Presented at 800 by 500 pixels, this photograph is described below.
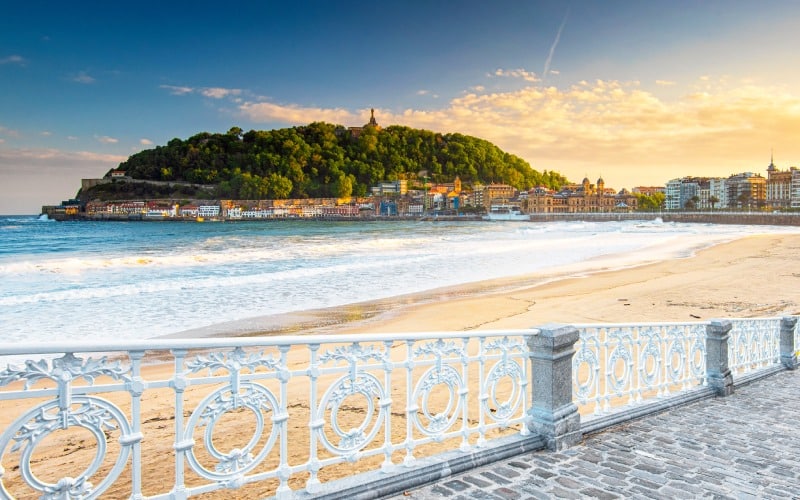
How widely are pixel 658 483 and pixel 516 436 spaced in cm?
114

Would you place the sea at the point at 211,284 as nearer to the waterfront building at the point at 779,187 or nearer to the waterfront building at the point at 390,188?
the waterfront building at the point at 390,188

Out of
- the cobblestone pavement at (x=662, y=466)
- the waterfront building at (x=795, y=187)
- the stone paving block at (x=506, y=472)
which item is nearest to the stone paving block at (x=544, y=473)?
the cobblestone pavement at (x=662, y=466)

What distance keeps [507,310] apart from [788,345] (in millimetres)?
6562

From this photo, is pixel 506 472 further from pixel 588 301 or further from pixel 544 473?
pixel 588 301

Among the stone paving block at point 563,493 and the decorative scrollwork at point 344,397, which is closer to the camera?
the decorative scrollwork at point 344,397

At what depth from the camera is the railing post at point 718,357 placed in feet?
22.3

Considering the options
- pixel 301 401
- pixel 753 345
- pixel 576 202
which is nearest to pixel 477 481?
pixel 301 401

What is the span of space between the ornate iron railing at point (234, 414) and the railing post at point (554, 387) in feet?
0.46

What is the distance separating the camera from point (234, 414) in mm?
6578

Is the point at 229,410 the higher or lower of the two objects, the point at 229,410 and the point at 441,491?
the higher

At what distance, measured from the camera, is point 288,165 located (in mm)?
159750

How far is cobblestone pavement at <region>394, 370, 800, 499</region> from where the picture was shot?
3771 mm

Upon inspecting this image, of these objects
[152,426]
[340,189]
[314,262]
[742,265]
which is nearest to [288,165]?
[340,189]

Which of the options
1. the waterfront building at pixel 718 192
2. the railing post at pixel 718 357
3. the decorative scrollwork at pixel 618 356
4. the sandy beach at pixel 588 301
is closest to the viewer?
the decorative scrollwork at pixel 618 356
